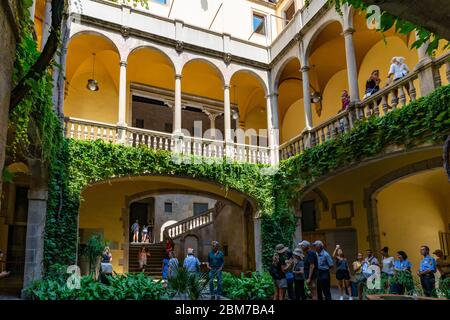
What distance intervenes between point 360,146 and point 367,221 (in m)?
4.00

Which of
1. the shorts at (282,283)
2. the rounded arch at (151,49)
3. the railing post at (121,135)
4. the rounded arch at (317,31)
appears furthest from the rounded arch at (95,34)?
the shorts at (282,283)

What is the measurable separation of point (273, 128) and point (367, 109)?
168 inches

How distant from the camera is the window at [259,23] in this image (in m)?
16.3

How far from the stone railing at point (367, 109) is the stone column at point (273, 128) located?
0.23m

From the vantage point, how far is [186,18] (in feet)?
49.2

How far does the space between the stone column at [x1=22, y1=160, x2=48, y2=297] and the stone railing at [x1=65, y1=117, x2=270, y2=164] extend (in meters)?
1.64

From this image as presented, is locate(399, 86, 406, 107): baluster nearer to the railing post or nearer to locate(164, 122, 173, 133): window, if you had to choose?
the railing post

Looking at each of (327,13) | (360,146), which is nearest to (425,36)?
(360,146)

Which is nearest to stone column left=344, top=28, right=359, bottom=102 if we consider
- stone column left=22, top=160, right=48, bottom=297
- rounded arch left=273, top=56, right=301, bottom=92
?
rounded arch left=273, top=56, right=301, bottom=92

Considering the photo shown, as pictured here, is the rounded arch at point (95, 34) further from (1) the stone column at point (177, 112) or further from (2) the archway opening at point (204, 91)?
(2) the archway opening at point (204, 91)

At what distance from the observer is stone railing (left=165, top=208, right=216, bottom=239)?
60.6 feet

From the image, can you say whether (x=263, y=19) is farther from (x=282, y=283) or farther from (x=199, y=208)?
(x=282, y=283)

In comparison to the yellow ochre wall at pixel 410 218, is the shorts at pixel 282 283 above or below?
below
